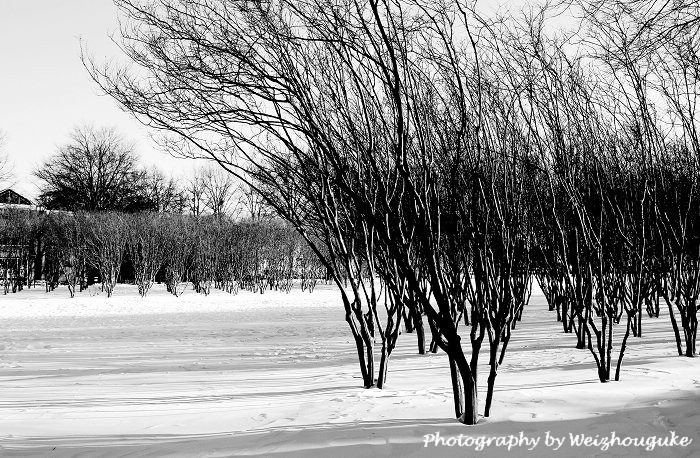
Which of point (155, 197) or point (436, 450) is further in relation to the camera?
point (155, 197)

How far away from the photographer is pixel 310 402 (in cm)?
448

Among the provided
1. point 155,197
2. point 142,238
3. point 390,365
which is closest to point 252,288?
point 142,238

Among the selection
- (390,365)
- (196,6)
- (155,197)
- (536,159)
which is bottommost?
(390,365)

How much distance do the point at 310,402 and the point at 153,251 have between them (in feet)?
64.4

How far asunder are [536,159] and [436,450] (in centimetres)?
443

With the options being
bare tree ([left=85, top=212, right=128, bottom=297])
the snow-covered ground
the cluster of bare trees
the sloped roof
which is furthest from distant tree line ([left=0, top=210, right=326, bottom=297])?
the cluster of bare trees

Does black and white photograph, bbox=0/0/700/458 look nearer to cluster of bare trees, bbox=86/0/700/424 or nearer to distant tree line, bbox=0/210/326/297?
cluster of bare trees, bbox=86/0/700/424

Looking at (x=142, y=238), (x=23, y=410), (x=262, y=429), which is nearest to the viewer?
(x=262, y=429)

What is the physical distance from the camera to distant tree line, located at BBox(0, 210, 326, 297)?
74.3 ft

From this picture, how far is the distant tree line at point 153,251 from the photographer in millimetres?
22641

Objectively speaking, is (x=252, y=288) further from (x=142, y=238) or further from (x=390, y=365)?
(x=390, y=365)

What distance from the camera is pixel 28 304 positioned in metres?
17.9

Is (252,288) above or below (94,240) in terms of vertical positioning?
below

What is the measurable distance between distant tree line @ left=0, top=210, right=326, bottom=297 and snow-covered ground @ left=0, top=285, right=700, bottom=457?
14.1 m
